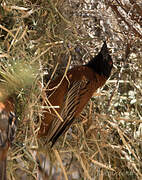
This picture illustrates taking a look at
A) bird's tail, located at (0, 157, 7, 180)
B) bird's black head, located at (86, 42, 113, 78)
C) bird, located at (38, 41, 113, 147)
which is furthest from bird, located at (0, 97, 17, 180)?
bird's black head, located at (86, 42, 113, 78)

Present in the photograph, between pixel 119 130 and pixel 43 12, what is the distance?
1.70ft

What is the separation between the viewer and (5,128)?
1.09 meters

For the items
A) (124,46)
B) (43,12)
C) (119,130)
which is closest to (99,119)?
(119,130)

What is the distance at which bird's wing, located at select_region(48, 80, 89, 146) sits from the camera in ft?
4.34

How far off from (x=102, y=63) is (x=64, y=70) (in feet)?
0.50

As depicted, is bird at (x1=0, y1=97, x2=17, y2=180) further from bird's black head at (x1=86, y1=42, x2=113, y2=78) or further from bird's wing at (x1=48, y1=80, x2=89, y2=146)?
bird's black head at (x1=86, y1=42, x2=113, y2=78)

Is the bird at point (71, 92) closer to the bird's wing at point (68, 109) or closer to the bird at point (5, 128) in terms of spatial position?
the bird's wing at point (68, 109)

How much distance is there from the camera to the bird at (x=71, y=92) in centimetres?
133

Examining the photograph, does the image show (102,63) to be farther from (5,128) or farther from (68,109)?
(5,128)

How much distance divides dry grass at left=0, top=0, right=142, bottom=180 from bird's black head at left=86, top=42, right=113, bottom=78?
0.05m

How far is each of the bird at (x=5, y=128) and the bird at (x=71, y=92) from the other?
19 cm

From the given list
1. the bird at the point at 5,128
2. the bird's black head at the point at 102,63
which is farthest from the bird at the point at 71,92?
the bird at the point at 5,128

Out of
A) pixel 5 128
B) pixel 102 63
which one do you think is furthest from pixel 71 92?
pixel 5 128

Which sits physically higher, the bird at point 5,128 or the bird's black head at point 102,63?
the bird's black head at point 102,63
